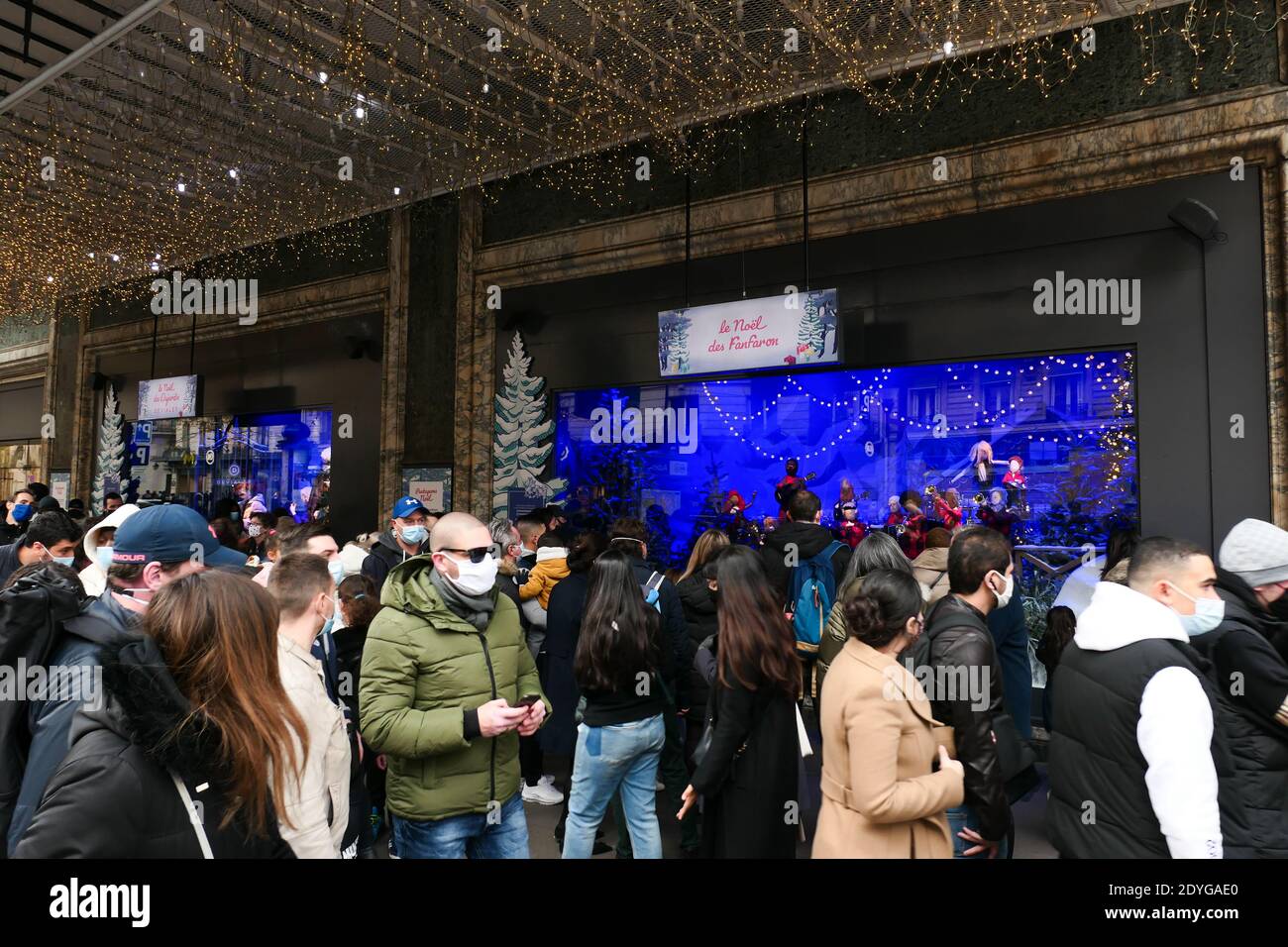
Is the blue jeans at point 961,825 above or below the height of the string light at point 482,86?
below

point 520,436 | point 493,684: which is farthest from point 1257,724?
point 520,436

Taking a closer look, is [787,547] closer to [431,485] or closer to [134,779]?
[134,779]

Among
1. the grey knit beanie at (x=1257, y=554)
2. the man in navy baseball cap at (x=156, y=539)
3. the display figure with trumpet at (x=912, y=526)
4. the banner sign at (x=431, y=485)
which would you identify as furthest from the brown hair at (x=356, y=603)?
the banner sign at (x=431, y=485)

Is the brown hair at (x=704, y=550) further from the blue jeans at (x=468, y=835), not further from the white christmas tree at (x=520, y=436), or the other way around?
the white christmas tree at (x=520, y=436)

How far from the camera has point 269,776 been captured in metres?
1.66

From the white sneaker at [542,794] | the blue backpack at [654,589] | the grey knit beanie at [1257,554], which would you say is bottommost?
the white sneaker at [542,794]

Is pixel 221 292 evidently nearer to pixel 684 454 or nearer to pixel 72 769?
pixel 684 454

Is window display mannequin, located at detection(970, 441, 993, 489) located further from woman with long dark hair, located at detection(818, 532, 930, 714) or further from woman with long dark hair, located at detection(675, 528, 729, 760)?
woman with long dark hair, located at detection(675, 528, 729, 760)

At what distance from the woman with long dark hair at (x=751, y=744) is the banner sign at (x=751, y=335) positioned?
4298 millimetres

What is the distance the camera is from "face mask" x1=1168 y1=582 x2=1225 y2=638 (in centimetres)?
249

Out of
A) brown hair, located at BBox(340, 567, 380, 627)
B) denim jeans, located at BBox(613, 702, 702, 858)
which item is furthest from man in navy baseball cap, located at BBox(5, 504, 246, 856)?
denim jeans, located at BBox(613, 702, 702, 858)

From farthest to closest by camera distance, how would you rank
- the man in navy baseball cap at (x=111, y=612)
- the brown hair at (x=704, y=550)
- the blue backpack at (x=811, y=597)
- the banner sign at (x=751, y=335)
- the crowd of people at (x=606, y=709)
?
the banner sign at (x=751, y=335) → the blue backpack at (x=811, y=597) → the brown hair at (x=704, y=550) → the man in navy baseball cap at (x=111, y=612) → the crowd of people at (x=606, y=709)

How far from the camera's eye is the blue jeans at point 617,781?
3.52 metres

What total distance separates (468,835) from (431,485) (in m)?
7.71
